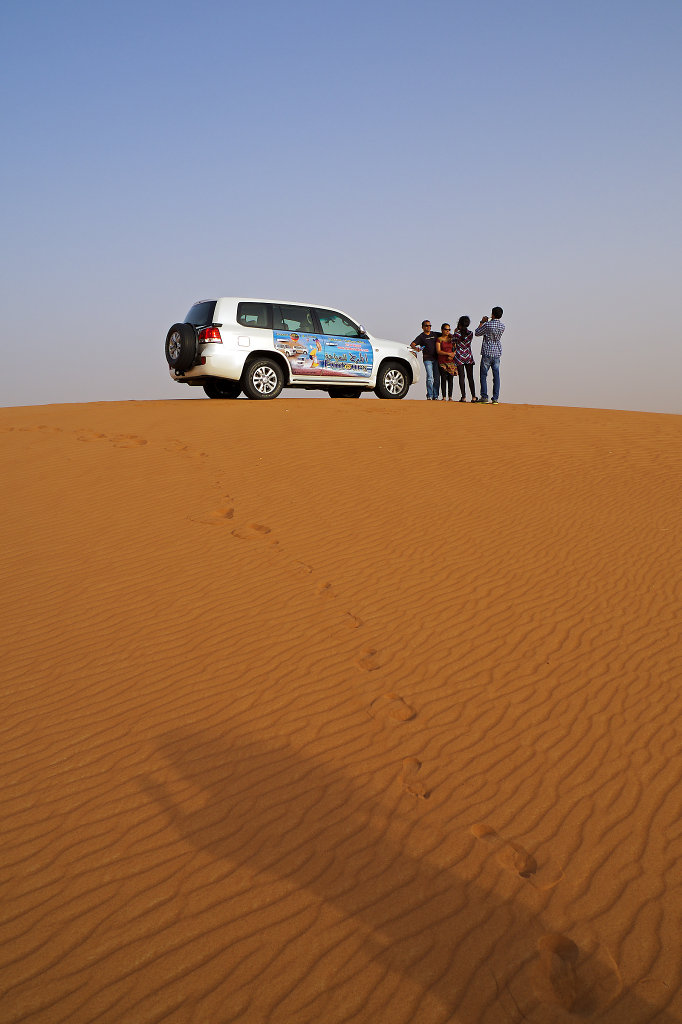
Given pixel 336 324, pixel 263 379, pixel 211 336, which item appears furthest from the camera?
pixel 336 324

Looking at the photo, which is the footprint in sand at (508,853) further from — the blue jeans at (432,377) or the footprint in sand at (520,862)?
the blue jeans at (432,377)

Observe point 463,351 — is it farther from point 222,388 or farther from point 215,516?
point 215,516

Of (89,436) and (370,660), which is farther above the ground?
(89,436)

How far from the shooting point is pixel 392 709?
15.1 feet

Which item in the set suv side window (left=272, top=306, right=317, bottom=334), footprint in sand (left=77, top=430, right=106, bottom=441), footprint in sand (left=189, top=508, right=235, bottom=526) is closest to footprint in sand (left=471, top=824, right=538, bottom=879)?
footprint in sand (left=189, top=508, right=235, bottom=526)

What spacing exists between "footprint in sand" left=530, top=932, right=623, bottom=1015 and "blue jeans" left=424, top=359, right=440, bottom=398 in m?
14.4

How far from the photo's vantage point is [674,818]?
11.9ft

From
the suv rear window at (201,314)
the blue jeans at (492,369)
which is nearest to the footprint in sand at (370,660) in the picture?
the suv rear window at (201,314)

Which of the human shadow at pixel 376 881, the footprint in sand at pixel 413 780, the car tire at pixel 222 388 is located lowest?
the human shadow at pixel 376 881

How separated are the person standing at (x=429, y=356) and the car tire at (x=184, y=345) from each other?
16.3 feet

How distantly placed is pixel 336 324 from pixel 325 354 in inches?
26.6

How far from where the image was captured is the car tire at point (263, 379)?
13.5 metres

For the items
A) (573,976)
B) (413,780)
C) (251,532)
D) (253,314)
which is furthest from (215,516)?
(573,976)

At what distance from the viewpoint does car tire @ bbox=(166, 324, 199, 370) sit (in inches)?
504
